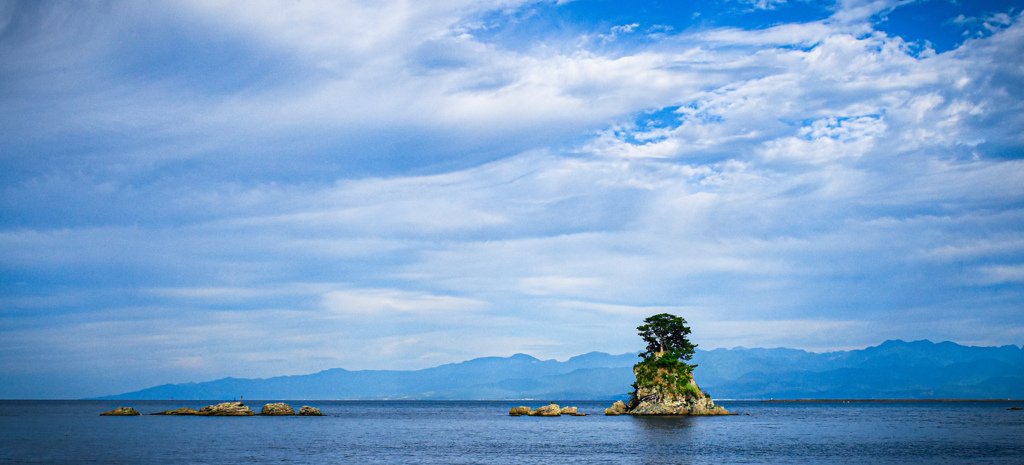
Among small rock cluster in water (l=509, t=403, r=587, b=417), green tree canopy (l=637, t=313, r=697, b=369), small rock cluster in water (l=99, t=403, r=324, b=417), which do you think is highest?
green tree canopy (l=637, t=313, r=697, b=369)

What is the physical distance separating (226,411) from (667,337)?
9430 cm

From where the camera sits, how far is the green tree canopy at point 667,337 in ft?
400

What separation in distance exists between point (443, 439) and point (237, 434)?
27.5 meters

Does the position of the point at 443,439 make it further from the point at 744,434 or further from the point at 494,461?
the point at 744,434

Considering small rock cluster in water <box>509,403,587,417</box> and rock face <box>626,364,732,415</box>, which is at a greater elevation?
rock face <box>626,364,732,415</box>

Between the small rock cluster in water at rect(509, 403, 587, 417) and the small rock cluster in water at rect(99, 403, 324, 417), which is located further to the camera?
the small rock cluster in water at rect(509, 403, 587, 417)

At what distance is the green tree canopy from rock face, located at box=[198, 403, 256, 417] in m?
87.5

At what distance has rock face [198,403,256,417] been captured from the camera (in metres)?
141

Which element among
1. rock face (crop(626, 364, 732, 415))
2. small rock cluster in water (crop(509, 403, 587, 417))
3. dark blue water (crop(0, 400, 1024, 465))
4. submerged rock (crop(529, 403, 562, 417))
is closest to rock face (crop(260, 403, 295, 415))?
dark blue water (crop(0, 400, 1024, 465))

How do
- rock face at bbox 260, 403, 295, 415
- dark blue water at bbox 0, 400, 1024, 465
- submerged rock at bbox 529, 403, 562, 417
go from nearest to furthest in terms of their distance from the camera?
dark blue water at bbox 0, 400, 1024, 465 < rock face at bbox 260, 403, 295, 415 < submerged rock at bbox 529, 403, 562, 417

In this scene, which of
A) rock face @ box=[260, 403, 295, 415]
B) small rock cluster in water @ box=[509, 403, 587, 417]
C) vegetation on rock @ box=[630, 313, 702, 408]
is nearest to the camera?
vegetation on rock @ box=[630, 313, 702, 408]

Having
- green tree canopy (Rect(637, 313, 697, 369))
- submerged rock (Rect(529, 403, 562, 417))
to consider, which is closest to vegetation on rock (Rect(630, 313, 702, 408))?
green tree canopy (Rect(637, 313, 697, 369))

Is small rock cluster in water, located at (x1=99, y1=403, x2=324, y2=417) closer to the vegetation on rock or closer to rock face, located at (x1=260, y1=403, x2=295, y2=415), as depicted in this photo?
rock face, located at (x1=260, y1=403, x2=295, y2=415)

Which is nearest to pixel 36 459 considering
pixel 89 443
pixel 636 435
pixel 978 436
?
pixel 89 443
